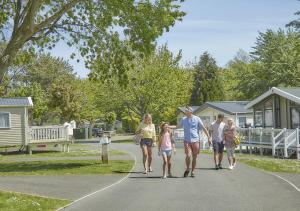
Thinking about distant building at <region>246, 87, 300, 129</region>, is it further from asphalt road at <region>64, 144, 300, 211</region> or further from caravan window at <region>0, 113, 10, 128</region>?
asphalt road at <region>64, 144, 300, 211</region>

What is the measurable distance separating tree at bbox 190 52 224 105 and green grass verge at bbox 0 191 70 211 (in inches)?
2334

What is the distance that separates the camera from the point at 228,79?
298 ft

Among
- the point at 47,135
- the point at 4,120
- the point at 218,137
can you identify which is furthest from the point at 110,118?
the point at 218,137

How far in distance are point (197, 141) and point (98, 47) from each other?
7.27 meters

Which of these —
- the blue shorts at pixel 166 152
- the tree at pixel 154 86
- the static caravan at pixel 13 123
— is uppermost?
the tree at pixel 154 86

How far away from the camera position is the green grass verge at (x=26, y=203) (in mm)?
10500

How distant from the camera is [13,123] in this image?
34.8m

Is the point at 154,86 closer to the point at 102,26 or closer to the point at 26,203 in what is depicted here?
the point at 102,26

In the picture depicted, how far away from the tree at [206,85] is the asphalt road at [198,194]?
54.7 m

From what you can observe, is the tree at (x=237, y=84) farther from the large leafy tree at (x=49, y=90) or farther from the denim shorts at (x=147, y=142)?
the denim shorts at (x=147, y=142)

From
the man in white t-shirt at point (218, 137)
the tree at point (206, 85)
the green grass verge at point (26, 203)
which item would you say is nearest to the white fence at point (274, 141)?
the man in white t-shirt at point (218, 137)

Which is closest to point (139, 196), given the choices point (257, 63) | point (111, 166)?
point (111, 166)

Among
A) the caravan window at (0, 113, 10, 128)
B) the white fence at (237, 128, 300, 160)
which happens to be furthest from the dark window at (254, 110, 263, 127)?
the caravan window at (0, 113, 10, 128)

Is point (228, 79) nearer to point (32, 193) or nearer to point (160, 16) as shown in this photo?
point (160, 16)
